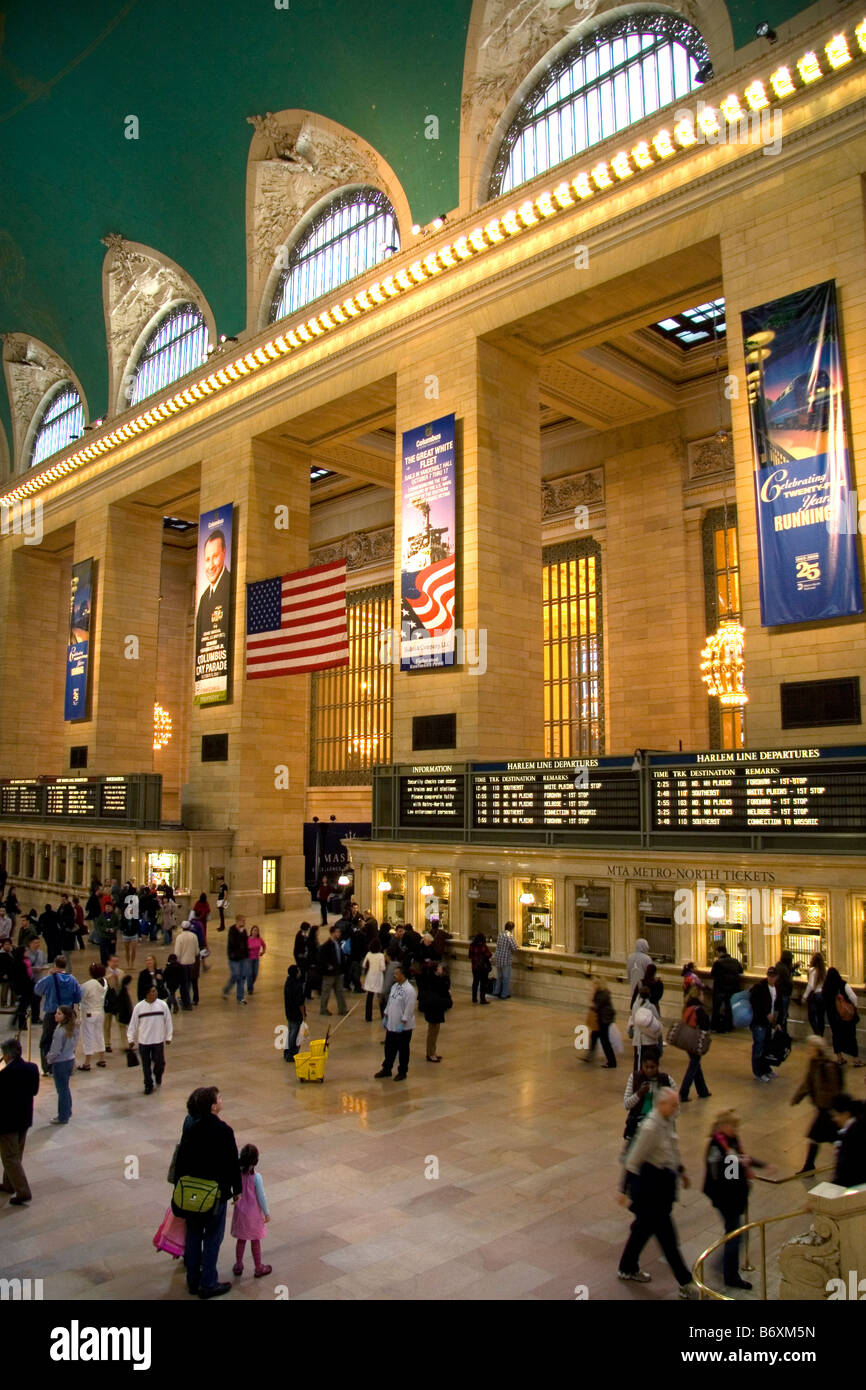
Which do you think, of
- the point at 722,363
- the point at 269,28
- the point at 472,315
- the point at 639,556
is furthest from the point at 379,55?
the point at 639,556

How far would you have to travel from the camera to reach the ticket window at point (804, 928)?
Answer: 1152cm

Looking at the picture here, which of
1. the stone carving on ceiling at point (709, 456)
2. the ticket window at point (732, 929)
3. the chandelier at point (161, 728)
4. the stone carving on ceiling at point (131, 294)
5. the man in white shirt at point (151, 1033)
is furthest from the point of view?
the chandelier at point (161, 728)

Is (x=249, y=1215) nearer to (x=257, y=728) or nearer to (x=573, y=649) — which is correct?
(x=257, y=728)

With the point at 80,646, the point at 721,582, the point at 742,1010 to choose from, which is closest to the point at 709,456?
the point at 721,582

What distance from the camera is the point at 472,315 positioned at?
62.7 feet

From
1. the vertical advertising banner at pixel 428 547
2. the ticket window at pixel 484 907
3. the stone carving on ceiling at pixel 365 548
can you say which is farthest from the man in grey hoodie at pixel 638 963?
the stone carving on ceiling at pixel 365 548

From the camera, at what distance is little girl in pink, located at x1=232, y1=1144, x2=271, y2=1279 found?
5461mm

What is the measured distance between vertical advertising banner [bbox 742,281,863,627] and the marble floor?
20.7ft

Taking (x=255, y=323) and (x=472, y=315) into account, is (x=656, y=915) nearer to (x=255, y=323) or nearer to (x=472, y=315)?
(x=472, y=315)

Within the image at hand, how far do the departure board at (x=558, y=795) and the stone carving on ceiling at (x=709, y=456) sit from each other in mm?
11612

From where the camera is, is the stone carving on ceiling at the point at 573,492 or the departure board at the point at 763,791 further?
the stone carving on ceiling at the point at 573,492

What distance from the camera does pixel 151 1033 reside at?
9.34 metres

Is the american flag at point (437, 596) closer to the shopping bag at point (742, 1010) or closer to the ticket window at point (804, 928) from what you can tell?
the ticket window at point (804, 928)

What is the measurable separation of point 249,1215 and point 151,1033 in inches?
167
